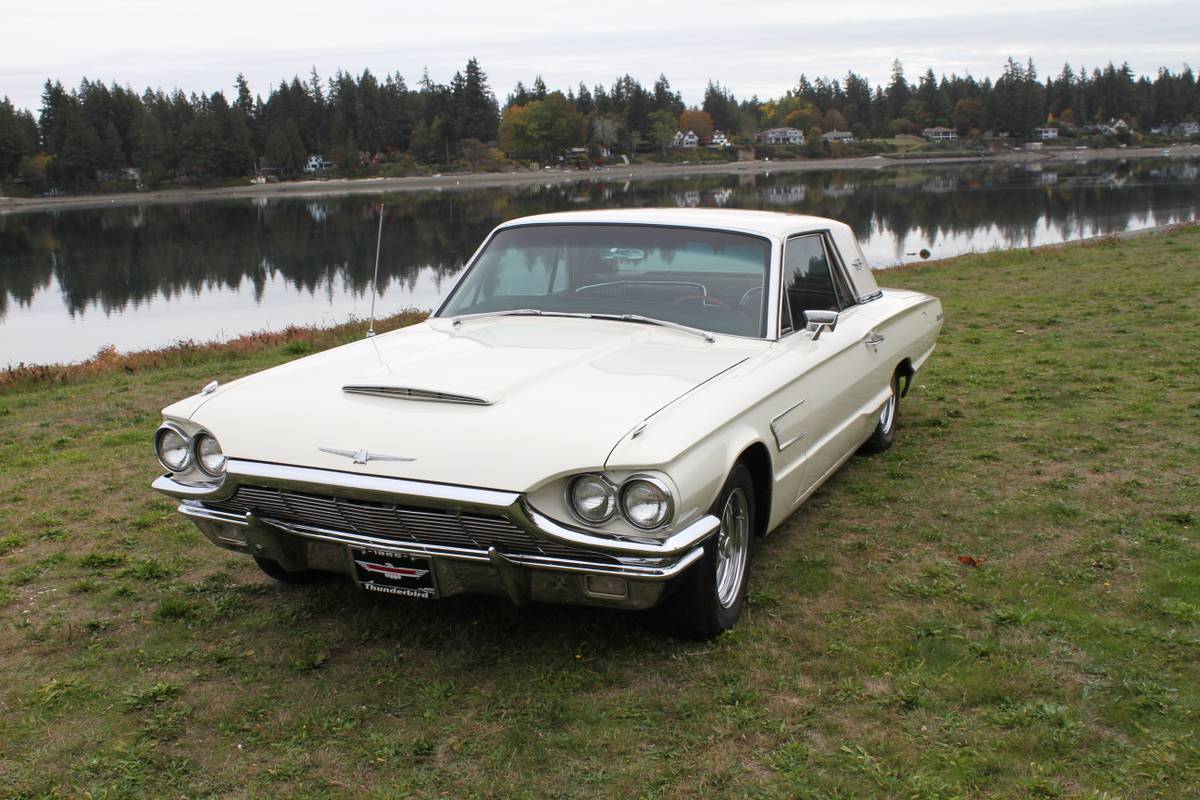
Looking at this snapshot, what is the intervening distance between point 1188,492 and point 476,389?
3.97 meters

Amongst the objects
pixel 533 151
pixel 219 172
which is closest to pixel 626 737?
pixel 219 172

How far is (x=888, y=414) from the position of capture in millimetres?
6609

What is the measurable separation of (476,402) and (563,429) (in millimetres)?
414

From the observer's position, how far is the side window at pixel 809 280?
16.5 ft

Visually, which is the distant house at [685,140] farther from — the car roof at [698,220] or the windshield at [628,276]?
the windshield at [628,276]

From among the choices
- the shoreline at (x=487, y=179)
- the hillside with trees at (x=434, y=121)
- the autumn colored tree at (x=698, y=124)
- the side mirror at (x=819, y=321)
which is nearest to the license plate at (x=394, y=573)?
the side mirror at (x=819, y=321)

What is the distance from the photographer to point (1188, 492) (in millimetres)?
5516

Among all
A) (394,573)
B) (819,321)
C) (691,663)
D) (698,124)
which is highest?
(698,124)

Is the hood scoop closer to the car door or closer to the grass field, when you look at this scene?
the grass field

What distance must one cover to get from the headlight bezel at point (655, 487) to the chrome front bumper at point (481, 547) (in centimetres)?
6

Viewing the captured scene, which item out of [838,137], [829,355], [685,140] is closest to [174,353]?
[829,355]

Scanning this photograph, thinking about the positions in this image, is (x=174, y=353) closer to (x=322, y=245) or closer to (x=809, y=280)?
(x=809, y=280)

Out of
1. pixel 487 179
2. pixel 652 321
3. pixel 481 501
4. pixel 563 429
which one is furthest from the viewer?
pixel 487 179

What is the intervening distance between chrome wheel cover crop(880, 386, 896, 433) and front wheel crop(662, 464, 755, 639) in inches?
101
